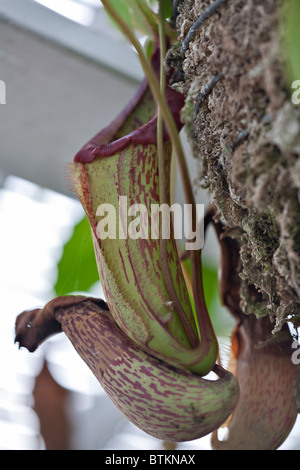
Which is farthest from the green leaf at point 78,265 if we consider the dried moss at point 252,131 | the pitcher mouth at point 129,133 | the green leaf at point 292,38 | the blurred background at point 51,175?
the green leaf at point 292,38

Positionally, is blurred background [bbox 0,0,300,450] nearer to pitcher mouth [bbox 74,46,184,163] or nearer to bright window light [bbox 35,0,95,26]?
bright window light [bbox 35,0,95,26]

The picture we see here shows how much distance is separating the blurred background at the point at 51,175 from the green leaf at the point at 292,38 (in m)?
0.50

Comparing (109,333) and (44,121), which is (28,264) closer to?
(44,121)

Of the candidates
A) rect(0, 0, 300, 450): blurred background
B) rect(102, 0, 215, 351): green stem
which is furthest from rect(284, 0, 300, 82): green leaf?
rect(0, 0, 300, 450): blurred background

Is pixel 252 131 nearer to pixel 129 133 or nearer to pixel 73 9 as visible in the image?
pixel 129 133

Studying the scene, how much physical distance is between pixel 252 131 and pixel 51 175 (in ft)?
3.55

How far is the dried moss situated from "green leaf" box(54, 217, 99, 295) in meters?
0.39

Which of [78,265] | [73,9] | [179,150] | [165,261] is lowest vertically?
[78,265]

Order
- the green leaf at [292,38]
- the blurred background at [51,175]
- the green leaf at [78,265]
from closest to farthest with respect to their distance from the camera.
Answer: the green leaf at [292,38] → the green leaf at [78,265] → the blurred background at [51,175]

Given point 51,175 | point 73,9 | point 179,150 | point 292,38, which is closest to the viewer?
point 292,38

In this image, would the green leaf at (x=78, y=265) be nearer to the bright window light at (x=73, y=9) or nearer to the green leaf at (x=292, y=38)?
the bright window light at (x=73, y=9)

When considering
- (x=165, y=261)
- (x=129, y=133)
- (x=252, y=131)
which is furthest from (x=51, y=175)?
(x=252, y=131)

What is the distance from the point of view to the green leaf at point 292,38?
1.02ft

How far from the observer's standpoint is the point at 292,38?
1.04 feet
